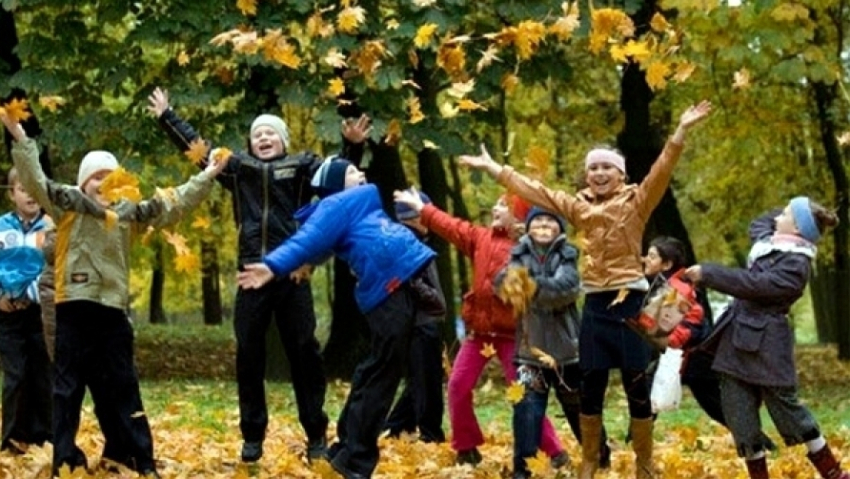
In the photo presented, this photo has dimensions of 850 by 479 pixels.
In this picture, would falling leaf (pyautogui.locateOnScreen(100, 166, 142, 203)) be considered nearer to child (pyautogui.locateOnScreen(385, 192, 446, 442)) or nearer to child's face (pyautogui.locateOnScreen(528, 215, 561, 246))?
child (pyautogui.locateOnScreen(385, 192, 446, 442))

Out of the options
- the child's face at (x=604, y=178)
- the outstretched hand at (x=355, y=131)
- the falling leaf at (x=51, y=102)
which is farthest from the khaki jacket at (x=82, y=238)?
the falling leaf at (x=51, y=102)

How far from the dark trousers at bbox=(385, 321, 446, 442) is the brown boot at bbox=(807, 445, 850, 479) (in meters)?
2.59

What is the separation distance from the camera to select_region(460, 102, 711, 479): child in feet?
24.1

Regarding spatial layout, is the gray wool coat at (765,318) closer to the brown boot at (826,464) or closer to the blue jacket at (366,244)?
the brown boot at (826,464)

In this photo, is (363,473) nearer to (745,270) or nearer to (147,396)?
(745,270)

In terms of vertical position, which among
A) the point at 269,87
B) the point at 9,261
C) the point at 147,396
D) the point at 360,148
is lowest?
the point at 147,396

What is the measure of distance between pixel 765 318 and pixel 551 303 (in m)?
1.14

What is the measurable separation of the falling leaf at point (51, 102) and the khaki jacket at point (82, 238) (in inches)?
202

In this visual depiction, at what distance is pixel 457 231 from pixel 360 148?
75cm

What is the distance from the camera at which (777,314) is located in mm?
7516

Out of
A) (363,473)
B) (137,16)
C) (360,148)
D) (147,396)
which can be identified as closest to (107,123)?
(137,16)

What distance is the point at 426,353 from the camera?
30.0 ft

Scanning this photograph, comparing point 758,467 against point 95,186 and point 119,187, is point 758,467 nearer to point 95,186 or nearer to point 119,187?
point 119,187

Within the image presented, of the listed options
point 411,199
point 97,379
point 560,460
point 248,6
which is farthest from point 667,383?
point 248,6
